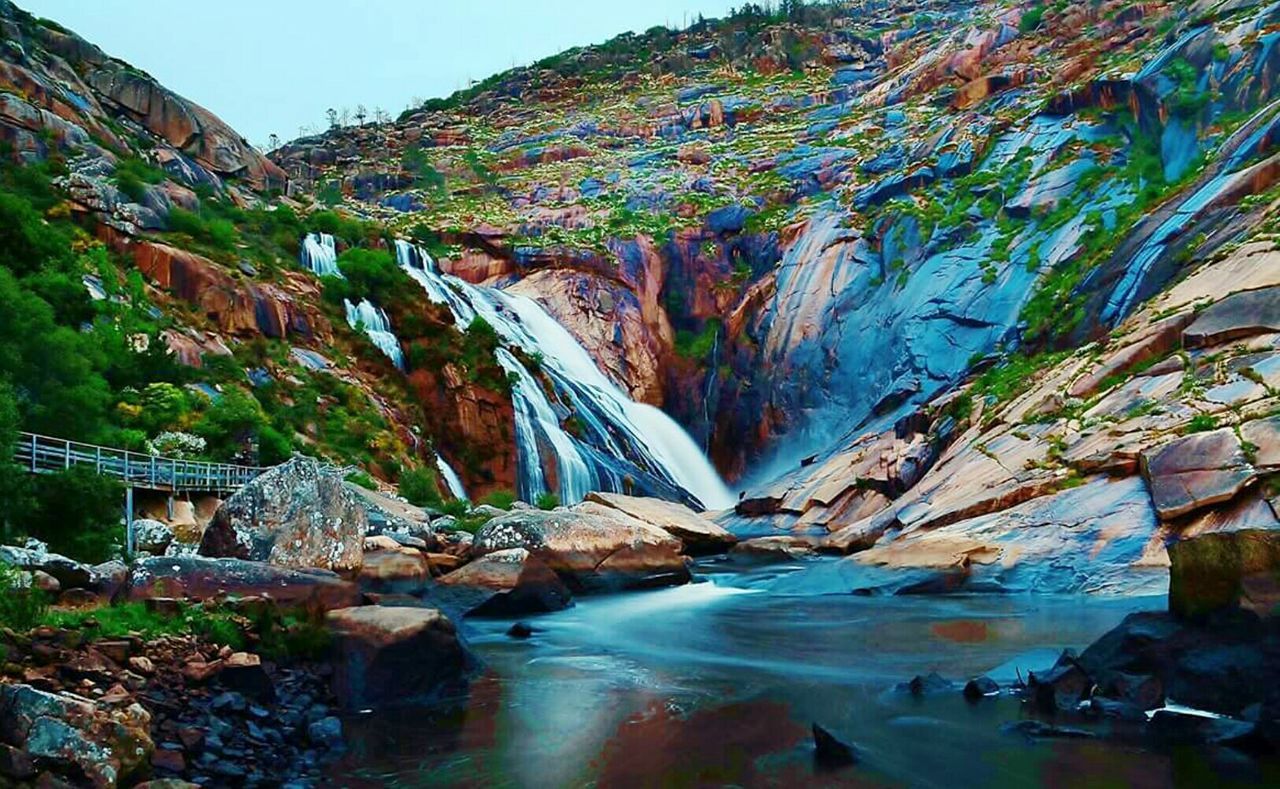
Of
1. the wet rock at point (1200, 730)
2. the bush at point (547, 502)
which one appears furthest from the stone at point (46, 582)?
the bush at point (547, 502)

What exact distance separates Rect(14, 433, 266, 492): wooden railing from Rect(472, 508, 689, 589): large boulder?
599 centimetres

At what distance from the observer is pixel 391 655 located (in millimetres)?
10984

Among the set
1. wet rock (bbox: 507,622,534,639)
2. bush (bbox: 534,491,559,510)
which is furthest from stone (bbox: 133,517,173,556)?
bush (bbox: 534,491,559,510)

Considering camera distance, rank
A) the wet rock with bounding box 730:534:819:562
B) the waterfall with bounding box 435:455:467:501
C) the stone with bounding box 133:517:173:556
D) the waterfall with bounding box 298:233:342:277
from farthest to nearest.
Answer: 1. the waterfall with bounding box 298:233:342:277
2. the waterfall with bounding box 435:455:467:501
3. the wet rock with bounding box 730:534:819:562
4. the stone with bounding box 133:517:173:556

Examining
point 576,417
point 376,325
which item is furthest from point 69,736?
point 376,325

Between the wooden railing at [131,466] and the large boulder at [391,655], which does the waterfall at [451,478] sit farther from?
the large boulder at [391,655]

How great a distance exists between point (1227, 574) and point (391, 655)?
935cm

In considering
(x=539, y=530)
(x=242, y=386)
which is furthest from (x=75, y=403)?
(x=539, y=530)

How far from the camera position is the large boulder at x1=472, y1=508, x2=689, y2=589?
1948 cm

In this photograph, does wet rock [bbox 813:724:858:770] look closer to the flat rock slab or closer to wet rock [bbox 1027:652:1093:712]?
wet rock [bbox 1027:652:1093:712]

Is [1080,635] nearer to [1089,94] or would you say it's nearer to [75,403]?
[75,403]

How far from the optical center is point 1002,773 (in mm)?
8133

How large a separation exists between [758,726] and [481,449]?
25647 mm

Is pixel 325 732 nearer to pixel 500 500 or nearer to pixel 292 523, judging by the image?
pixel 292 523
